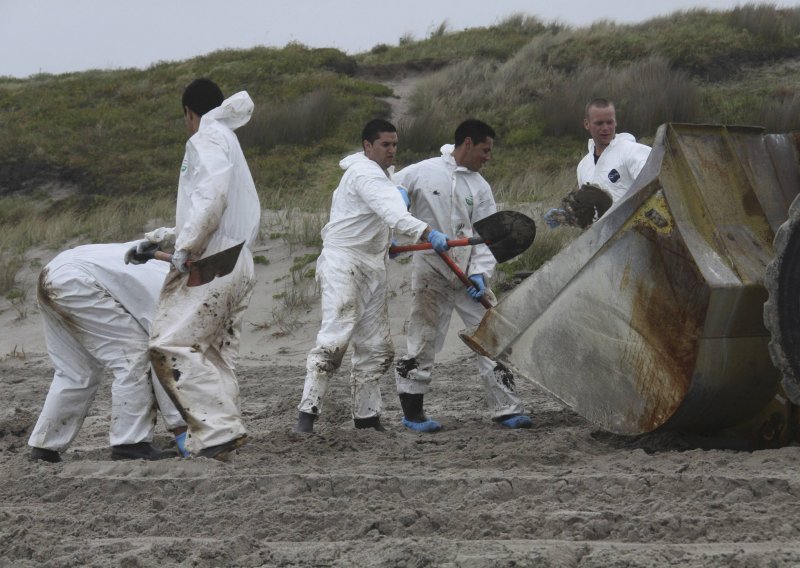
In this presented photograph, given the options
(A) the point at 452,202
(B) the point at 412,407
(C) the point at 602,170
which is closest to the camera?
(B) the point at 412,407

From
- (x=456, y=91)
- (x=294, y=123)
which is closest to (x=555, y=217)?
(x=294, y=123)

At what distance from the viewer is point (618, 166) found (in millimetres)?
7227

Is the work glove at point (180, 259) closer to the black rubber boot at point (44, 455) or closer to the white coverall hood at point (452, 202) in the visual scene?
the black rubber boot at point (44, 455)

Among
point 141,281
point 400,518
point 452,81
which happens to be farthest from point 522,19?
point 400,518

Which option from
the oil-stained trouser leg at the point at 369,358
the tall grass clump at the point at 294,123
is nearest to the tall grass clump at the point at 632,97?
the tall grass clump at the point at 294,123

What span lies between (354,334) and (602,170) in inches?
74.6

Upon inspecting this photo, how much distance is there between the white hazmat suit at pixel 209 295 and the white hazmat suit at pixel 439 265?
1469 millimetres

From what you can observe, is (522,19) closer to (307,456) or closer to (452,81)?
(452,81)

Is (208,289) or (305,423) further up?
(208,289)

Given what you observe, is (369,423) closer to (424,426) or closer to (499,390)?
(424,426)

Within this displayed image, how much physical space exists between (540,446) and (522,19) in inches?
919

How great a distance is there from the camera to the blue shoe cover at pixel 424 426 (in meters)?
6.83

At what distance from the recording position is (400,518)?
4.14 m

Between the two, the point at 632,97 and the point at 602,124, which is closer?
the point at 602,124
